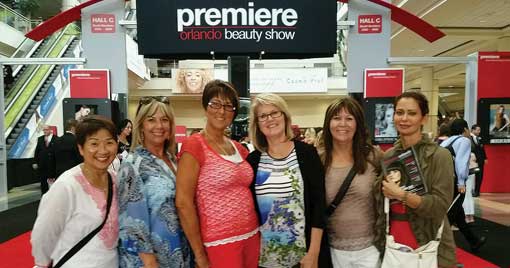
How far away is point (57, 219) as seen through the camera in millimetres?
1554

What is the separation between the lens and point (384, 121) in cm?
532

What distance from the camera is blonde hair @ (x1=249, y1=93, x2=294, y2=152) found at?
181cm

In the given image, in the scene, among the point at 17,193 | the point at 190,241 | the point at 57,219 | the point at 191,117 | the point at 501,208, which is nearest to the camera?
the point at 57,219

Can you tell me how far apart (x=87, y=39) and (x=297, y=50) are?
122 inches

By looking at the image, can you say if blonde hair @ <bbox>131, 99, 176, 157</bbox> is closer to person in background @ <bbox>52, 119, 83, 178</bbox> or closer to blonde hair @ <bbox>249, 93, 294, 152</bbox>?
blonde hair @ <bbox>249, 93, 294, 152</bbox>

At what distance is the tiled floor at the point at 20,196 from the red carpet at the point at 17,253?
103 inches

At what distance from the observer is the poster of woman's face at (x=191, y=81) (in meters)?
16.7

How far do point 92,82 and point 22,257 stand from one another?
2.46m

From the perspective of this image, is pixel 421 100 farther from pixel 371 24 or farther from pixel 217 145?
pixel 371 24

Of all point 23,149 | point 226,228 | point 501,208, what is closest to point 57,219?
point 226,228

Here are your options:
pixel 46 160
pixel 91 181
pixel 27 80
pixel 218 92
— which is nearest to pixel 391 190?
pixel 218 92

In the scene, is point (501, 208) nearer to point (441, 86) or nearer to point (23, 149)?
point (23, 149)

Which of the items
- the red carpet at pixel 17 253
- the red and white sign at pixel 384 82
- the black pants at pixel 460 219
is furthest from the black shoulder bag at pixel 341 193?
the red and white sign at pixel 384 82

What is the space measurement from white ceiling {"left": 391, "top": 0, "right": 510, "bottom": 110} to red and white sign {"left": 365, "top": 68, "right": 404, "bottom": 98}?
3263 mm
